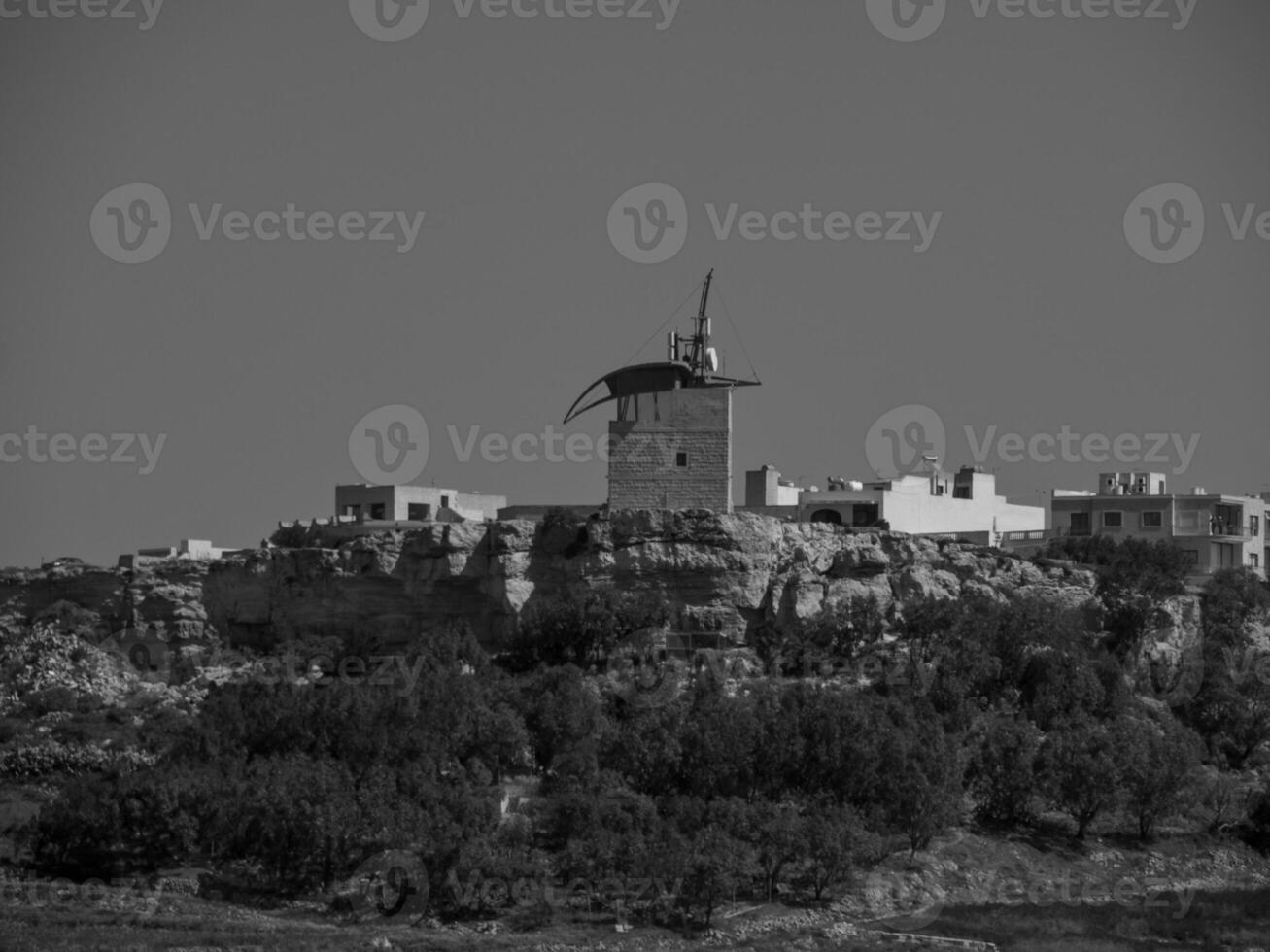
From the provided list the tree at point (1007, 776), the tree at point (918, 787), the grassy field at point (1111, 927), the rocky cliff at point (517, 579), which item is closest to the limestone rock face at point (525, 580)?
the rocky cliff at point (517, 579)

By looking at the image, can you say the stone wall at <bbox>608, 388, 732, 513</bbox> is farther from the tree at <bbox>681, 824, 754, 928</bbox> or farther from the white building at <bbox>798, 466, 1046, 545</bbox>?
the tree at <bbox>681, 824, 754, 928</bbox>

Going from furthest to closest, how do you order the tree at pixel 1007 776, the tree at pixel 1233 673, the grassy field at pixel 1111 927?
the tree at pixel 1233 673, the tree at pixel 1007 776, the grassy field at pixel 1111 927

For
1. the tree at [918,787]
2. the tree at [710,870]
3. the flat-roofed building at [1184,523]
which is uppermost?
the flat-roofed building at [1184,523]

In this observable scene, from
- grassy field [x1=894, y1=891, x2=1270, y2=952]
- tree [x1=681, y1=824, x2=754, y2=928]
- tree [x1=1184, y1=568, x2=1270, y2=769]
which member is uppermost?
tree [x1=1184, y1=568, x2=1270, y2=769]

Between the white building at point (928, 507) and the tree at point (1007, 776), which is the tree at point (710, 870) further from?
the white building at point (928, 507)

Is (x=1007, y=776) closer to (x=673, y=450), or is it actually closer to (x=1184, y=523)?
(x=673, y=450)

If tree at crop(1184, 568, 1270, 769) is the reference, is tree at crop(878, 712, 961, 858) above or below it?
below

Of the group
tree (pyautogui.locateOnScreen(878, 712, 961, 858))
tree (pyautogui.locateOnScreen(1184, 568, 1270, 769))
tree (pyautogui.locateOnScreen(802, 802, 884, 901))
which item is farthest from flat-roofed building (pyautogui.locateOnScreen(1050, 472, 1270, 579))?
tree (pyautogui.locateOnScreen(802, 802, 884, 901))

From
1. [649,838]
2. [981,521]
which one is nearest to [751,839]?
[649,838]

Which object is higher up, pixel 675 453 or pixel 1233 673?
pixel 675 453

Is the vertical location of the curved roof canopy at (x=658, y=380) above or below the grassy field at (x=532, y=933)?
above

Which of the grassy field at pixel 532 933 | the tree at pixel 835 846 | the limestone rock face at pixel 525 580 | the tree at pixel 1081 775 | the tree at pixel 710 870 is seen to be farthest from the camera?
the limestone rock face at pixel 525 580

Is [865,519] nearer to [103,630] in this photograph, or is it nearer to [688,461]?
[688,461]

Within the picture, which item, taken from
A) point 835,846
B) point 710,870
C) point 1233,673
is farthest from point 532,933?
point 1233,673
